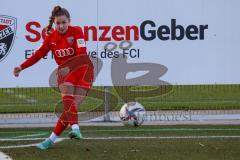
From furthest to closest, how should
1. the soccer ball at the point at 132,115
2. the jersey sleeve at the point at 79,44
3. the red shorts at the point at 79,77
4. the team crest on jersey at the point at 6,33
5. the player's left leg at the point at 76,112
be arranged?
the team crest on jersey at the point at 6,33 < the soccer ball at the point at 132,115 < the red shorts at the point at 79,77 < the jersey sleeve at the point at 79,44 < the player's left leg at the point at 76,112

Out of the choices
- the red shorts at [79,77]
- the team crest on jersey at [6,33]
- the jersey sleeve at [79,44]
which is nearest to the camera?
the jersey sleeve at [79,44]

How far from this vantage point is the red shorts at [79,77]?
29.1ft

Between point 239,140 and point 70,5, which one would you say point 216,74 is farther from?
point 239,140

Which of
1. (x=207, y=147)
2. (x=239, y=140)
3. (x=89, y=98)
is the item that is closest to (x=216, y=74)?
(x=89, y=98)

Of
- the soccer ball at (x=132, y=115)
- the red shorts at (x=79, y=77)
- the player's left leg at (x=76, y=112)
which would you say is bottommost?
the soccer ball at (x=132, y=115)

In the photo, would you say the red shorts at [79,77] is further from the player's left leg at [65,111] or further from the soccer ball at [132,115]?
the soccer ball at [132,115]

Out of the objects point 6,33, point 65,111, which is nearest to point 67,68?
point 65,111

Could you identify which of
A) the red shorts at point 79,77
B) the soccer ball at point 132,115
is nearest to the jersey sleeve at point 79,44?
the red shorts at point 79,77

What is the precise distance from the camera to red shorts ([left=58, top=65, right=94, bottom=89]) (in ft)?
29.1

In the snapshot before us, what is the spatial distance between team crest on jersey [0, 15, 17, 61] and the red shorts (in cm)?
485

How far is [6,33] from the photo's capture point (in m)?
13.7

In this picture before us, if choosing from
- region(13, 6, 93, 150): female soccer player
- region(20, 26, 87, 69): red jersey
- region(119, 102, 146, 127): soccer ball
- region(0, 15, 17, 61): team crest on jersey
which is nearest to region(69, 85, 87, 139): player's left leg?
region(13, 6, 93, 150): female soccer player

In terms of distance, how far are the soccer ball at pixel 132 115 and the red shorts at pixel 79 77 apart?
328 centimetres

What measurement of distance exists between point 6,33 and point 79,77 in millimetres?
5165
